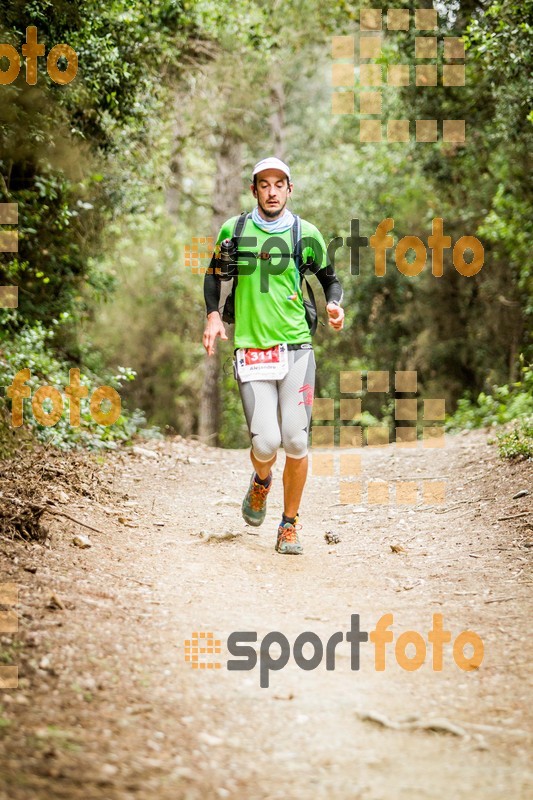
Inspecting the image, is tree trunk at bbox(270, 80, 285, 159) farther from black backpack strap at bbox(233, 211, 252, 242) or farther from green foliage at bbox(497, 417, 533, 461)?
black backpack strap at bbox(233, 211, 252, 242)

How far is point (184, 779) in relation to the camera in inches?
103

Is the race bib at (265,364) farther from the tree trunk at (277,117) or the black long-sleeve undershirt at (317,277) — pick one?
the tree trunk at (277,117)

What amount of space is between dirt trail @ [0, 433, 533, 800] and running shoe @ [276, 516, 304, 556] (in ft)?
0.38

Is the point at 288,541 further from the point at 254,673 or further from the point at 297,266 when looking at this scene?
the point at 254,673

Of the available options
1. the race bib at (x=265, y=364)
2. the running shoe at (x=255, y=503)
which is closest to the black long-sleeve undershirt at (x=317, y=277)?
the race bib at (x=265, y=364)

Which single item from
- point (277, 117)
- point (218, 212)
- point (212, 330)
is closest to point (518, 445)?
point (212, 330)

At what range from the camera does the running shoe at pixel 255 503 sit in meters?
5.91

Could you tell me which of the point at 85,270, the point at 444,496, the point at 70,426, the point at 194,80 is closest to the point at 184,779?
the point at 444,496

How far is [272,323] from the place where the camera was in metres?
5.54

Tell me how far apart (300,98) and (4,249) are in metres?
20.6

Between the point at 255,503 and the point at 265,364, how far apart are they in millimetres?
1065

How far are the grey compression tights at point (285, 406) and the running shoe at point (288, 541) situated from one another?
1.84ft

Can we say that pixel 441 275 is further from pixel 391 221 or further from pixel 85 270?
pixel 85 270

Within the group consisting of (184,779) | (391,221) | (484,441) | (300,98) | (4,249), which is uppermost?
(300,98)
